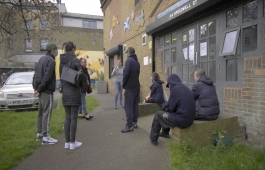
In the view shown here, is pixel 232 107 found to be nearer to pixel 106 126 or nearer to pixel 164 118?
pixel 164 118

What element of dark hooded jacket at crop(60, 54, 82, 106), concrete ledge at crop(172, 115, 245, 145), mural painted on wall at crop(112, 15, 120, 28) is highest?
mural painted on wall at crop(112, 15, 120, 28)

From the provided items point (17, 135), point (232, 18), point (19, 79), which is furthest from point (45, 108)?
point (19, 79)

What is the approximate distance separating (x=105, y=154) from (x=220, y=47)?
333 cm

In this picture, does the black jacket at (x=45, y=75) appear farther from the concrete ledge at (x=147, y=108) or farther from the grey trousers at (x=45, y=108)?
the concrete ledge at (x=147, y=108)

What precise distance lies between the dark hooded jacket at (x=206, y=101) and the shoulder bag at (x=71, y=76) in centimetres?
217

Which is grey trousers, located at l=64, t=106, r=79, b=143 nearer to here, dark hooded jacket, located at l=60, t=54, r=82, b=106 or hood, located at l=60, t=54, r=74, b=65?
dark hooded jacket, located at l=60, t=54, r=82, b=106

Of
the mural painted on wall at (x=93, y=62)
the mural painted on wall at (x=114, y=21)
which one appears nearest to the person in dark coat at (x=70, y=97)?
the mural painted on wall at (x=114, y=21)

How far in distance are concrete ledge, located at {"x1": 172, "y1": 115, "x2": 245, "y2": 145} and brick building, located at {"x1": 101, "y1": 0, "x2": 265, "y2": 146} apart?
38cm

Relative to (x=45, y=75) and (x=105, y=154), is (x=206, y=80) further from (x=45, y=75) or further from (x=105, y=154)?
(x=45, y=75)

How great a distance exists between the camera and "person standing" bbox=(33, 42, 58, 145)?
143 inches

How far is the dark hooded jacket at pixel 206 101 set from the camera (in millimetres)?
3482

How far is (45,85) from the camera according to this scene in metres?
3.62

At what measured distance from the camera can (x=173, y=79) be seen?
132 inches

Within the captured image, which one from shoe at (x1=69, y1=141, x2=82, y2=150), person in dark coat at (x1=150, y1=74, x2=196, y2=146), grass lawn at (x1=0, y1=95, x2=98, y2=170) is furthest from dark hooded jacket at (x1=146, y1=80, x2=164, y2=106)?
grass lawn at (x1=0, y1=95, x2=98, y2=170)
